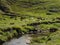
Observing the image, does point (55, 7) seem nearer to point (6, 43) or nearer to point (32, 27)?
point (32, 27)

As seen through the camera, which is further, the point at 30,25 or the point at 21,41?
the point at 30,25

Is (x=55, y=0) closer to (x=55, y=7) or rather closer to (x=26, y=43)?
(x=55, y=7)

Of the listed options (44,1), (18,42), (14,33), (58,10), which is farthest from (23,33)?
(44,1)

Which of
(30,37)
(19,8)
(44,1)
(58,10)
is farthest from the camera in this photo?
(44,1)

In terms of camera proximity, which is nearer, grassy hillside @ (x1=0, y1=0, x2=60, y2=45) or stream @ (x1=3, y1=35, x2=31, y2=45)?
stream @ (x1=3, y1=35, x2=31, y2=45)

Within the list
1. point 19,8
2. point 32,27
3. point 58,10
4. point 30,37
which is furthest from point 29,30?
point 19,8

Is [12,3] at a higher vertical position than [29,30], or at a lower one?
lower

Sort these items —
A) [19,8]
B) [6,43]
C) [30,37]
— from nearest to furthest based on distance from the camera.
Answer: [6,43] → [30,37] → [19,8]

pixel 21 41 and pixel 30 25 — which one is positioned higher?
pixel 21 41

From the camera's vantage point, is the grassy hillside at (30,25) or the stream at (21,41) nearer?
the stream at (21,41)

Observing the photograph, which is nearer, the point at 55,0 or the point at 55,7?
the point at 55,7
